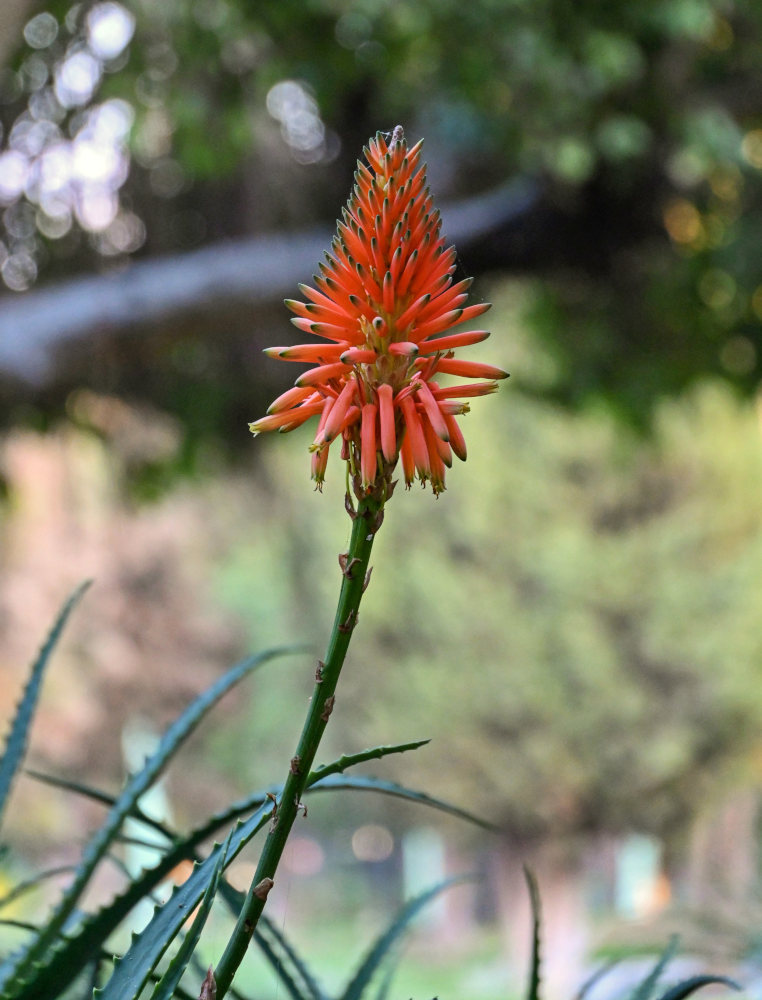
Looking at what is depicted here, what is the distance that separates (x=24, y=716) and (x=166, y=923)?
190 millimetres

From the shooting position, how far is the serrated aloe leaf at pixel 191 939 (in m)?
0.22

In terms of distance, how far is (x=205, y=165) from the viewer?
1.53m

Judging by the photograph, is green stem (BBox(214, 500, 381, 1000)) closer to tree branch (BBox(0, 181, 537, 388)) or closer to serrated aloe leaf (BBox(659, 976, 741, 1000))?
serrated aloe leaf (BBox(659, 976, 741, 1000))

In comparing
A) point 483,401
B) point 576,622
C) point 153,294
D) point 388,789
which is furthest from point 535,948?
point 576,622

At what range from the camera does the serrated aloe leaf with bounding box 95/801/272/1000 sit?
0.78 feet

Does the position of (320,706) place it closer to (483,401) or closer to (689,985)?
(689,985)

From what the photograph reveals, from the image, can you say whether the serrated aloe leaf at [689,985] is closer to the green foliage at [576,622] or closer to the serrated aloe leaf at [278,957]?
the serrated aloe leaf at [278,957]

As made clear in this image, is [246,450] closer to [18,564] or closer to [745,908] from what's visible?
[745,908]

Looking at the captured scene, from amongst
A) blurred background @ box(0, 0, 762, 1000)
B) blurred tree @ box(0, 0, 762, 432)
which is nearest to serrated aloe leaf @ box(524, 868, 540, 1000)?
blurred background @ box(0, 0, 762, 1000)

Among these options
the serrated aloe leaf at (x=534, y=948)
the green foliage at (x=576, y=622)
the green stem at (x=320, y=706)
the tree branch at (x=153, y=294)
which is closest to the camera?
the green stem at (x=320, y=706)

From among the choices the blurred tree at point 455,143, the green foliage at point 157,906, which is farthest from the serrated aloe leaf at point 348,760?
the blurred tree at point 455,143

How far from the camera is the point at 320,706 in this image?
0.71 ft

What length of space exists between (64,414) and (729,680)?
130 inches

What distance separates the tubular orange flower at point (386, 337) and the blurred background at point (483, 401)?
59mm
